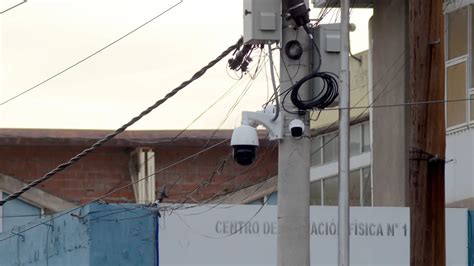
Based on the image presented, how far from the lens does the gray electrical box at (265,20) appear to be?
13.9 metres

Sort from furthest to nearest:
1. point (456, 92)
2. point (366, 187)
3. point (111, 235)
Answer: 1. point (366, 187)
2. point (456, 92)
3. point (111, 235)

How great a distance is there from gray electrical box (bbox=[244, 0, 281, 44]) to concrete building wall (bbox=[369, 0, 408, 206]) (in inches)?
303

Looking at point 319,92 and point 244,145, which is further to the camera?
point 319,92

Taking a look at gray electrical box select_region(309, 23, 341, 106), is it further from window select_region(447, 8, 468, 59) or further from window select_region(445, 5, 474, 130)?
window select_region(447, 8, 468, 59)

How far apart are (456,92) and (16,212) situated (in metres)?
13.2

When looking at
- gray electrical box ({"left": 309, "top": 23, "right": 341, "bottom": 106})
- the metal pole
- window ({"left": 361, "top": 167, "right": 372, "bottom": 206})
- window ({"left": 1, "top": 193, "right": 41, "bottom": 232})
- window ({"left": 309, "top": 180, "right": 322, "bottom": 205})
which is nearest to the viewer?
the metal pole

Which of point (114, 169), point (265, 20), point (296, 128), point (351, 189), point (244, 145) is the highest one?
point (114, 169)

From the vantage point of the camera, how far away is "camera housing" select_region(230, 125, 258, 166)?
45.1 feet

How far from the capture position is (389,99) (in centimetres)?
2202

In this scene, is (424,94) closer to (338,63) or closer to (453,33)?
(338,63)

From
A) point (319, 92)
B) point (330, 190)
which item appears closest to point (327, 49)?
point (319, 92)

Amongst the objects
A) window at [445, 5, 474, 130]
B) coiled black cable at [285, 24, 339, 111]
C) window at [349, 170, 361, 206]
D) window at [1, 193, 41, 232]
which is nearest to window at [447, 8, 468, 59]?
window at [445, 5, 474, 130]

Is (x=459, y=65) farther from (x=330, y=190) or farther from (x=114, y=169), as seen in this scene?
(x=114, y=169)

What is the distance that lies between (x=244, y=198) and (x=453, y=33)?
27.6ft
